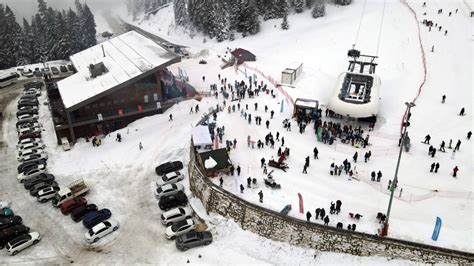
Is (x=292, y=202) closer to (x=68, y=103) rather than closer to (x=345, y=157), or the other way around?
(x=345, y=157)

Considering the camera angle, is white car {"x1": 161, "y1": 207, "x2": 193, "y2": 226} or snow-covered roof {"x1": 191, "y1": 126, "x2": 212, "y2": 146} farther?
snow-covered roof {"x1": 191, "y1": 126, "x2": 212, "y2": 146}

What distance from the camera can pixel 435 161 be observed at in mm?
30984

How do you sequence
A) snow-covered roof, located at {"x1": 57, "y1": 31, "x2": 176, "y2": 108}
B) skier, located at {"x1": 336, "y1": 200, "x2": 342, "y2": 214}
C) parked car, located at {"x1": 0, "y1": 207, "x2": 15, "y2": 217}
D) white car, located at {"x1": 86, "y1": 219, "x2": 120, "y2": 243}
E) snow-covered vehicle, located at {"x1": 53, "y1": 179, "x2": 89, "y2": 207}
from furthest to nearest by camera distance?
snow-covered roof, located at {"x1": 57, "y1": 31, "x2": 176, "y2": 108}
snow-covered vehicle, located at {"x1": 53, "y1": 179, "x2": 89, "y2": 207}
parked car, located at {"x1": 0, "y1": 207, "x2": 15, "y2": 217}
white car, located at {"x1": 86, "y1": 219, "x2": 120, "y2": 243}
skier, located at {"x1": 336, "y1": 200, "x2": 342, "y2": 214}

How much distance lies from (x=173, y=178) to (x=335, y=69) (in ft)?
102

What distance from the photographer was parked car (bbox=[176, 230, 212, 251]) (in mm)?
27031

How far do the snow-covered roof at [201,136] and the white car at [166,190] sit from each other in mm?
4104

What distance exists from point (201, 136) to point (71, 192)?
12043 millimetres

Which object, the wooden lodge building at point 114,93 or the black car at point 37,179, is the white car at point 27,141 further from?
the black car at point 37,179


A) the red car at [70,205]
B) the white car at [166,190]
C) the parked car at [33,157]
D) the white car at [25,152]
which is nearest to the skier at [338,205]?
the white car at [166,190]

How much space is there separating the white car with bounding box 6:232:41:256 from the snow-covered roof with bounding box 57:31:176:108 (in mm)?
16411

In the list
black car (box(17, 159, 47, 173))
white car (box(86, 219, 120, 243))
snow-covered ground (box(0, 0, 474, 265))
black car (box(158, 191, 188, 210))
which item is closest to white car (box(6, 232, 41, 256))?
snow-covered ground (box(0, 0, 474, 265))

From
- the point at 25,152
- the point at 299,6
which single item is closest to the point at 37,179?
the point at 25,152

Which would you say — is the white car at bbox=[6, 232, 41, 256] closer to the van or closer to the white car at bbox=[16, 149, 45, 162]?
the white car at bbox=[16, 149, 45, 162]

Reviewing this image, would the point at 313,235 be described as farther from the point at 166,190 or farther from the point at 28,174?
the point at 28,174
